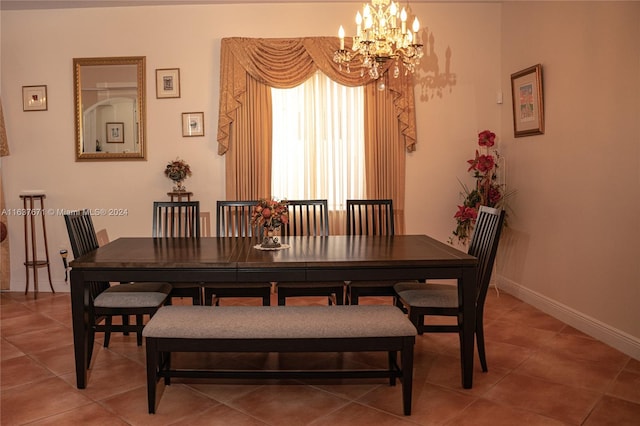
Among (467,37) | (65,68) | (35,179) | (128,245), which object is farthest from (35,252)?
(467,37)

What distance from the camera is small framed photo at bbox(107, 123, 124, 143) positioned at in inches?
191

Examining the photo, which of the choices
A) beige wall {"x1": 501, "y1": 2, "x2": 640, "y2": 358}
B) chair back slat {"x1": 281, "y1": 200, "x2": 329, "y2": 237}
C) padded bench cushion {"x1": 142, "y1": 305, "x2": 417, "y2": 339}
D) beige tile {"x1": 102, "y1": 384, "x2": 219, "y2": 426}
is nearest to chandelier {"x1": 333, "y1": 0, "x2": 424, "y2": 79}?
chair back slat {"x1": 281, "y1": 200, "x2": 329, "y2": 237}

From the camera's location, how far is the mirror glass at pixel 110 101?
15.8 feet

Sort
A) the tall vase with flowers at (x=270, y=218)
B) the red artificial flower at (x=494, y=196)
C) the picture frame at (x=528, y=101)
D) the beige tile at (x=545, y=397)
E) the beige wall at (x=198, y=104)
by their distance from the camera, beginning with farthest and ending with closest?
the beige wall at (x=198, y=104) → the red artificial flower at (x=494, y=196) → the picture frame at (x=528, y=101) → the tall vase with flowers at (x=270, y=218) → the beige tile at (x=545, y=397)

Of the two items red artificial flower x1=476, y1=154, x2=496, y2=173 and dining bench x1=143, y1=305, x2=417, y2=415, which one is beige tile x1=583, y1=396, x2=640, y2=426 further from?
red artificial flower x1=476, y1=154, x2=496, y2=173

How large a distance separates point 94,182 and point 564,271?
430cm

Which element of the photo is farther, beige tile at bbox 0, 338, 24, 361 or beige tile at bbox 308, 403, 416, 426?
beige tile at bbox 0, 338, 24, 361

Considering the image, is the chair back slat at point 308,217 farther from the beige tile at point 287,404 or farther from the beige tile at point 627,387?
the beige tile at point 627,387

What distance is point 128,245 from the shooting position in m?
3.10

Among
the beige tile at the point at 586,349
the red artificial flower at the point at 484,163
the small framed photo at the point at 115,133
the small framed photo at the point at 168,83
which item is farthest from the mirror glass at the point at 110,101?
the beige tile at the point at 586,349

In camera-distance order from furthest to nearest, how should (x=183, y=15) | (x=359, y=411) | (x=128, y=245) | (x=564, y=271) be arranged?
(x=183, y=15), (x=564, y=271), (x=128, y=245), (x=359, y=411)

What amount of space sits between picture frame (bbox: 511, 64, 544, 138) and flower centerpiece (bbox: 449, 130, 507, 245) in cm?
26

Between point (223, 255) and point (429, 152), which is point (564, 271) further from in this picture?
point (223, 255)

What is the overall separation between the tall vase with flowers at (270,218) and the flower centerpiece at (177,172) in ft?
6.32
